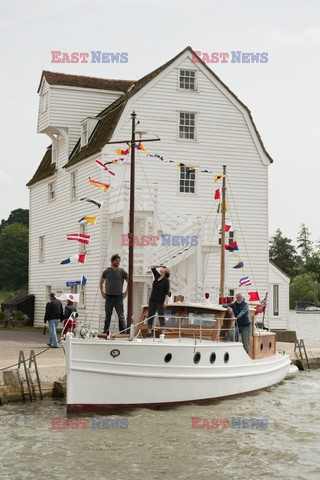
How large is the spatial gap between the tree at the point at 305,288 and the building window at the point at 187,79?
339 feet

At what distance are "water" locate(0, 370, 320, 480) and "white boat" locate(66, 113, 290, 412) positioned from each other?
17.3 inches

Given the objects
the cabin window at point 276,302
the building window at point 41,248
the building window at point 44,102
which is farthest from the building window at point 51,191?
the cabin window at point 276,302

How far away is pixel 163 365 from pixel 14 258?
110737 millimetres

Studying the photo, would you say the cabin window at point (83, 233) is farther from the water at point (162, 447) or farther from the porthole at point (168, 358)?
the porthole at point (168, 358)

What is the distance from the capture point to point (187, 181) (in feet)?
121

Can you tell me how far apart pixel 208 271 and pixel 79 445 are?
69.6 ft

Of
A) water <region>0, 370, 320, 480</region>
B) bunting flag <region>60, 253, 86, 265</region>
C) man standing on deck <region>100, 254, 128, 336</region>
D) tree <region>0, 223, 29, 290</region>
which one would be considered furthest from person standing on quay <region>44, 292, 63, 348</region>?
tree <region>0, 223, 29, 290</region>

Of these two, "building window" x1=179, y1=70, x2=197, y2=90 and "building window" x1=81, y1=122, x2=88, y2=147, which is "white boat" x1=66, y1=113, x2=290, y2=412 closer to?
"building window" x1=179, y1=70, x2=197, y2=90

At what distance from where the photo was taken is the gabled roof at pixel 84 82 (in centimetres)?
3916

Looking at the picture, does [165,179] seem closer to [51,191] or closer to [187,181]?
[187,181]

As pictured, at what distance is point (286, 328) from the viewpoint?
40938 mm

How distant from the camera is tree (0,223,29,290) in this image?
126 metres

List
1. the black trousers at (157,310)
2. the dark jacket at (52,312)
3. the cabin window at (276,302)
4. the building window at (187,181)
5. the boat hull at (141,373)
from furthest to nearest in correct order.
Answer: the cabin window at (276,302) < the building window at (187,181) < the dark jacket at (52,312) < the black trousers at (157,310) < the boat hull at (141,373)

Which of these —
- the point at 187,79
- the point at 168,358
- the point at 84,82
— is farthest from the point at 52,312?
the point at 84,82
